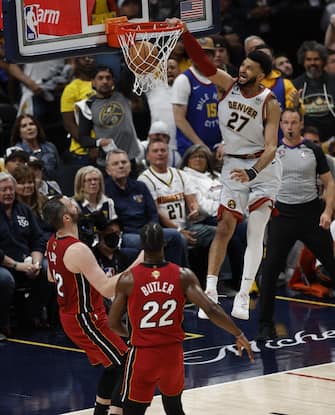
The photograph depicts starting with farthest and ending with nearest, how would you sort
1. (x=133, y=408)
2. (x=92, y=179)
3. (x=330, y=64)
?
(x=330, y=64)
(x=92, y=179)
(x=133, y=408)

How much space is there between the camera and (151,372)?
7.80 m

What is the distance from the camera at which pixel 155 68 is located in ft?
31.0

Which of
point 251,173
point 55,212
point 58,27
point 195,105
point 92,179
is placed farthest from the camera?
point 195,105

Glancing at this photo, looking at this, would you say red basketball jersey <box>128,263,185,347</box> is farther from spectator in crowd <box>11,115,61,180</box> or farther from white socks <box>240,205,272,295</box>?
spectator in crowd <box>11,115,61,180</box>

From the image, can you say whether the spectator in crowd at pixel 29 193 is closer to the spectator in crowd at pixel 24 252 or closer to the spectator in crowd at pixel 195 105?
the spectator in crowd at pixel 24 252

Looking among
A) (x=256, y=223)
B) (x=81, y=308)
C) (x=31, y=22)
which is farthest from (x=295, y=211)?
(x=31, y=22)

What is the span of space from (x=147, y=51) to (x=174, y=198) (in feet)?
13.2

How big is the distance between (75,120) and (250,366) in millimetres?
4424

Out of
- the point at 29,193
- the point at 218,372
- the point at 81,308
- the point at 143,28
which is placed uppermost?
the point at 143,28

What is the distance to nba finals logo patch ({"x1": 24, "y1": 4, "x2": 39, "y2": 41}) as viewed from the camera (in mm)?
9094

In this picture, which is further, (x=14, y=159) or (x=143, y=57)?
(x=14, y=159)

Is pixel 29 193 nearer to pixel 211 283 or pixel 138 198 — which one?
pixel 138 198

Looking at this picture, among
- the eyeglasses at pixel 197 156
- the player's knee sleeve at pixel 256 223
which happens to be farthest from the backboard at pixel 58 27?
the eyeglasses at pixel 197 156

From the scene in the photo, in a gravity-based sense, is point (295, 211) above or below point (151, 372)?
above
